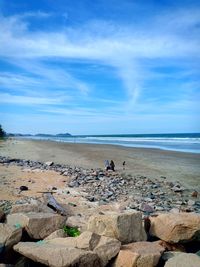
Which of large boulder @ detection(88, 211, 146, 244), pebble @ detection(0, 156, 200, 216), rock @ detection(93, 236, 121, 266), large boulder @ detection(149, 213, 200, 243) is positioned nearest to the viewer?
rock @ detection(93, 236, 121, 266)

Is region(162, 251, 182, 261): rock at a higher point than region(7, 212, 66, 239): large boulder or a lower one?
lower

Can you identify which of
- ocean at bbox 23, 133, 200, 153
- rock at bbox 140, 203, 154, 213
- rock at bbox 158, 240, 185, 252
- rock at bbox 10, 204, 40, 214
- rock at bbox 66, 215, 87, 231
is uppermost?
ocean at bbox 23, 133, 200, 153

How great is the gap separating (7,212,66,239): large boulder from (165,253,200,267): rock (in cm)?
232

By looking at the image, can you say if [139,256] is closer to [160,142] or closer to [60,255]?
[60,255]

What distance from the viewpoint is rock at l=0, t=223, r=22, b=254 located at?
581cm

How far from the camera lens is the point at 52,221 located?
650cm

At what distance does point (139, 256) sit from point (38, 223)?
213 cm

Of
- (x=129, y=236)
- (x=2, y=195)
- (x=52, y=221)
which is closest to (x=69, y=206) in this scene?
(x=2, y=195)

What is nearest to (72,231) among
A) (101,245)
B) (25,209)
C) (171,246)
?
(101,245)

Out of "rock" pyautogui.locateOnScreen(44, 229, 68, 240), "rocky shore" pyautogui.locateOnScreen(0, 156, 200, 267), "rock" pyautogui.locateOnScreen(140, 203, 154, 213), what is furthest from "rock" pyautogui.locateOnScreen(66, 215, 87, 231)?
"rock" pyautogui.locateOnScreen(140, 203, 154, 213)

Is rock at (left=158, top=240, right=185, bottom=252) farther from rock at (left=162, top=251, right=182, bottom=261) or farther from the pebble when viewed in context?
the pebble

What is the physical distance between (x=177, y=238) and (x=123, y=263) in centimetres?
126

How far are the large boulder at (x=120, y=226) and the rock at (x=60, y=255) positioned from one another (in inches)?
25.8

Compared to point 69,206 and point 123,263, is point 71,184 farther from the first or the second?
point 123,263
